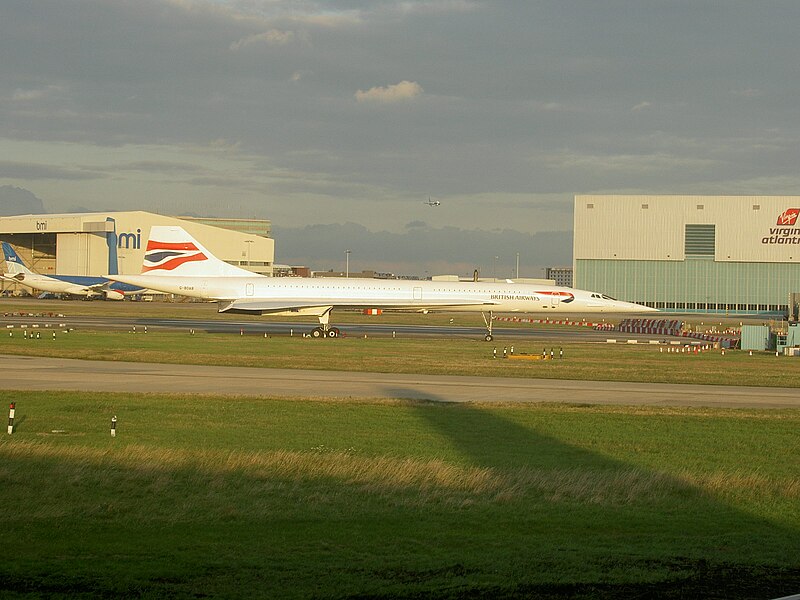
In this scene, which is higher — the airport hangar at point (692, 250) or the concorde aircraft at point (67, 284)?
the airport hangar at point (692, 250)

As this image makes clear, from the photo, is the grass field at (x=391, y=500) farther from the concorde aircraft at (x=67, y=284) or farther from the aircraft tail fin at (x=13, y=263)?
the aircraft tail fin at (x=13, y=263)

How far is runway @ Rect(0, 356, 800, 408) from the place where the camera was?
1107 inches

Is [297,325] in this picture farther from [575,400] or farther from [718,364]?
[575,400]

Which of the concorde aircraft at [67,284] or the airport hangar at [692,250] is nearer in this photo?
the airport hangar at [692,250]

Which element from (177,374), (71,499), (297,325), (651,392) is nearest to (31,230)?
(297,325)

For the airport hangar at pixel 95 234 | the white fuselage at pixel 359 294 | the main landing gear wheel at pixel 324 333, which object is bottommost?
the main landing gear wheel at pixel 324 333

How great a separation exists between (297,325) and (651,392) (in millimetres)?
40780

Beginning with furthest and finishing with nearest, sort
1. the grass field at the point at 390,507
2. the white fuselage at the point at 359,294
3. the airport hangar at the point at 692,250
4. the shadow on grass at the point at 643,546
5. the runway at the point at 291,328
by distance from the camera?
the airport hangar at the point at 692,250 < the runway at the point at 291,328 < the white fuselage at the point at 359,294 < the grass field at the point at 390,507 < the shadow on grass at the point at 643,546

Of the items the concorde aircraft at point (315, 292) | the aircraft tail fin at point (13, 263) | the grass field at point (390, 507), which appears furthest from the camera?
the aircraft tail fin at point (13, 263)

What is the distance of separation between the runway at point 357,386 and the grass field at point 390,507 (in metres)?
4.73

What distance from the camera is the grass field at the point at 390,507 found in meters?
9.84

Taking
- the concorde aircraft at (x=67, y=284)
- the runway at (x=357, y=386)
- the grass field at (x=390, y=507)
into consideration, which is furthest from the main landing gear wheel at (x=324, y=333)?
the concorde aircraft at (x=67, y=284)

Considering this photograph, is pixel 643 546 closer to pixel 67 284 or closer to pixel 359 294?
pixel 359 294

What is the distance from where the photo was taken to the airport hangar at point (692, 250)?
112062 millimetres
